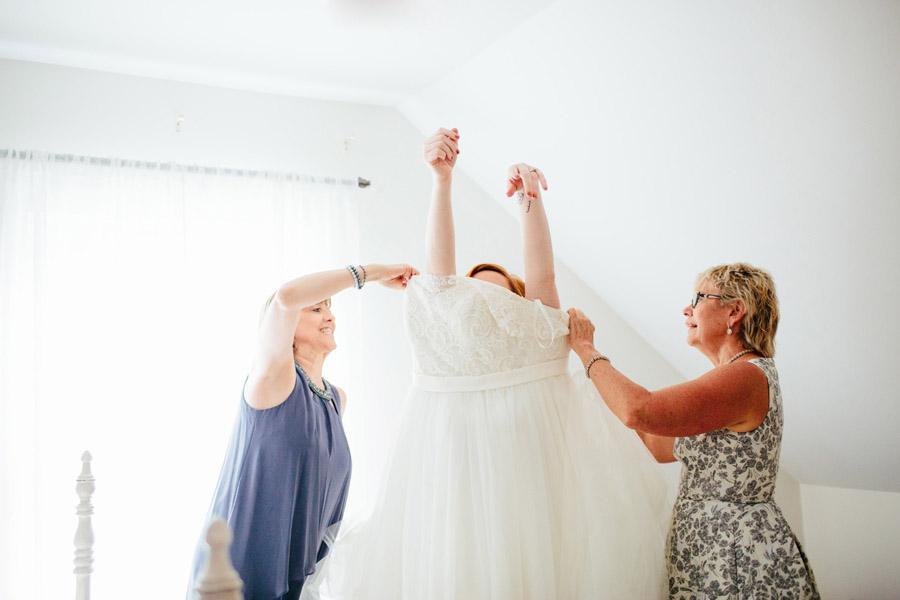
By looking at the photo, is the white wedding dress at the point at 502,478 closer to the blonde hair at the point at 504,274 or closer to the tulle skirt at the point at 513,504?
the tulle skirt at the point at 513,504

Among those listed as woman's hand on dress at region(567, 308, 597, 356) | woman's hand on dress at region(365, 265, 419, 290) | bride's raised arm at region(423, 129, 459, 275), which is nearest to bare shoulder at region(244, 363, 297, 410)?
woman's hand on dress at region(365, 265, 419, 290)

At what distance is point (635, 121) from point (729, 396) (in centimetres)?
111

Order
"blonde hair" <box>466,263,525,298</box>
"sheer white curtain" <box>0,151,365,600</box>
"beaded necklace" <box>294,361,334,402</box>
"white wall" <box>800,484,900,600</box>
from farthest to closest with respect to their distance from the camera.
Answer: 1. "white wall" <box>800,484,900,600</box>
2. "sheer white curtain" <box>0,151,365,600</box>
3. "beaded necklace" <box>294,361,334,402</box>
4. "blonde hair" <box>466,263,525,298</box>

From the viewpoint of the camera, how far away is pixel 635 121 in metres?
2.44

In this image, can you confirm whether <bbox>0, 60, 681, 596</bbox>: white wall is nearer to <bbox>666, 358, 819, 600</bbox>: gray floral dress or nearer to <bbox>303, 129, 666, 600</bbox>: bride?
<bbox>303, 129, 666, 600</bbox>: bride

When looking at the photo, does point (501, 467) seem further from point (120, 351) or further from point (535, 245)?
point (120, 351)

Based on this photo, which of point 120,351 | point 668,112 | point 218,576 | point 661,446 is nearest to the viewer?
point 218,576

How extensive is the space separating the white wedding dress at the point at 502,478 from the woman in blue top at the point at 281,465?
19 centimetres

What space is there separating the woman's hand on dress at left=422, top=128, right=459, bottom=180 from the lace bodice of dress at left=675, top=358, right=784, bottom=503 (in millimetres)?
952

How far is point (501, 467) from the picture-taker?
1709 millimetres

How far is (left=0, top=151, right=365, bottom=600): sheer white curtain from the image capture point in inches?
102

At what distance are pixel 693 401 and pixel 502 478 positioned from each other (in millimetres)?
497

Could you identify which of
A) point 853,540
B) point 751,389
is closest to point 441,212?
point 751,389

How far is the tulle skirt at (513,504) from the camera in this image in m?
1.66
